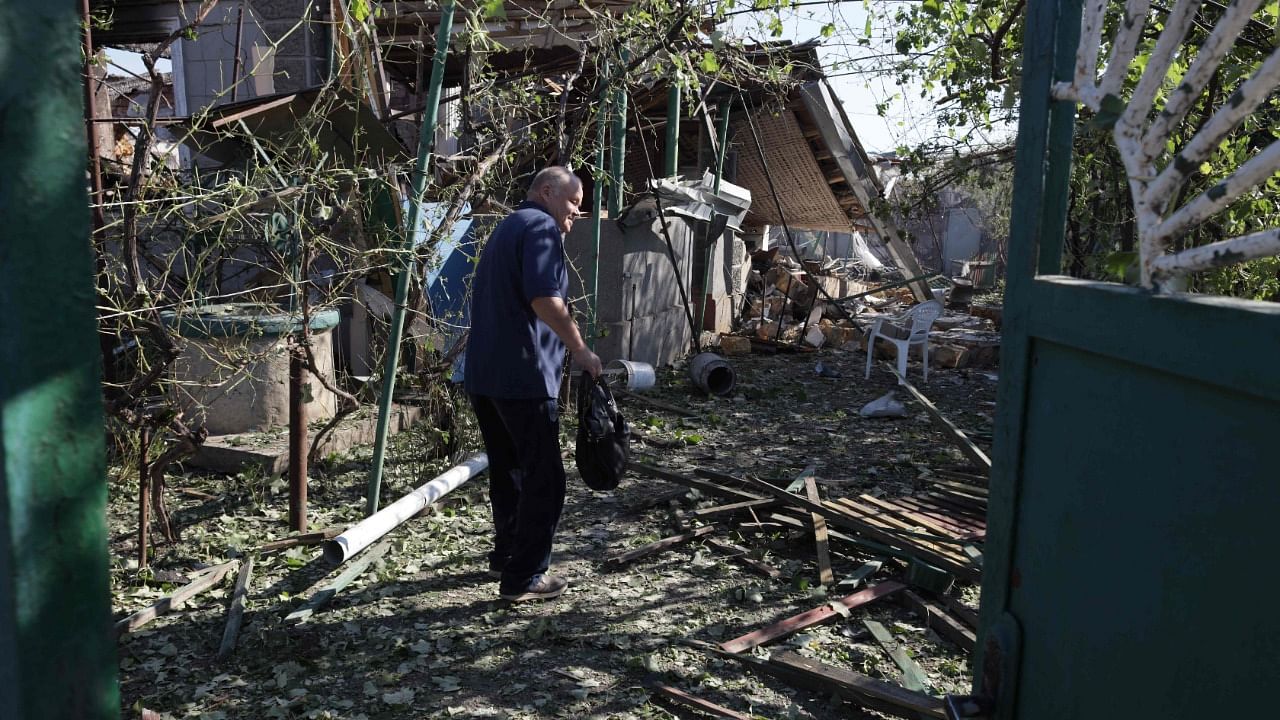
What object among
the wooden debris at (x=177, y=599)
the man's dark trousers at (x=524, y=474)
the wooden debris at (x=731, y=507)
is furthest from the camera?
the wooden debris at (x=731, y=507)

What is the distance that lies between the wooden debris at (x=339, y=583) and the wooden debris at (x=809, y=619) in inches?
70.8

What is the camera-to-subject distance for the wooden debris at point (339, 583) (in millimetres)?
3970

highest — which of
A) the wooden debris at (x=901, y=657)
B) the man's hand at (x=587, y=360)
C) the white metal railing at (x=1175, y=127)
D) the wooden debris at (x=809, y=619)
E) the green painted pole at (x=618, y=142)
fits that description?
the green painted pole at (x=618, y=142)

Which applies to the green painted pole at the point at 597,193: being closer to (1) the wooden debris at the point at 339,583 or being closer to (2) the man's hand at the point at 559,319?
(1) the wooden debris at the point at 339,583

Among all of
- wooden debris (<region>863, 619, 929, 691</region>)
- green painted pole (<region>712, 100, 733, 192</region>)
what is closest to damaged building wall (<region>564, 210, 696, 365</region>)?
green painted pole (<region>712, 100, 733, 192</region>)

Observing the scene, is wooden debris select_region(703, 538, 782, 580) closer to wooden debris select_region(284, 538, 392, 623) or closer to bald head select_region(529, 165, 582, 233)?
wooden debris select_region(284, 538, 392, 623)

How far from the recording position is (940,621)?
4117 mm

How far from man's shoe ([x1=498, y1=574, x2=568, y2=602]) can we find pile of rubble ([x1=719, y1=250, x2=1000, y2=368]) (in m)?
6.62

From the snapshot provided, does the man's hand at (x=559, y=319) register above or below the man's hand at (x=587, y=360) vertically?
above

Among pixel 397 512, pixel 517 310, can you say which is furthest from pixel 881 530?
pixel 397 512

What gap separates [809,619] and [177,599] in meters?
2.81

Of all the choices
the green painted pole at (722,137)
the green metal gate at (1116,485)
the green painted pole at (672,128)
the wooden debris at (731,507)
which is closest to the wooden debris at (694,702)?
the green metal gate at (1116,485)

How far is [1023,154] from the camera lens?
2059mm

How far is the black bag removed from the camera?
14.3ft
